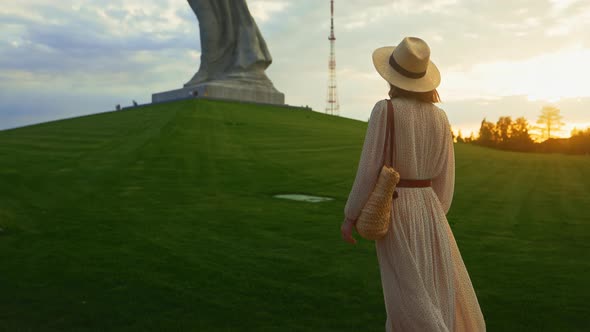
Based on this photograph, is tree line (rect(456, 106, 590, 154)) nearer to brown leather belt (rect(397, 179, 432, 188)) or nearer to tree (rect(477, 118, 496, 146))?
tree (rect(477, 118, 496, 146))

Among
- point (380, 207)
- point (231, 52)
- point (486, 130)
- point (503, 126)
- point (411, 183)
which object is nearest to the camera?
A: point (380, 207)

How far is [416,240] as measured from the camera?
383cm

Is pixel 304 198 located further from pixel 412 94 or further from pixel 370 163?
pixel 370 163

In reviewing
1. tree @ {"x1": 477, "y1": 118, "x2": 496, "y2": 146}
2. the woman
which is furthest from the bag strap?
tree @ {"x1": 477, "y1": 118, "x2": 496, "y2": 146}

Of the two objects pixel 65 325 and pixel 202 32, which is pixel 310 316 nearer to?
pixel 65 325

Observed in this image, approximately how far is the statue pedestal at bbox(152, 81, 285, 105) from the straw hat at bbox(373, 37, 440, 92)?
33.0 meters

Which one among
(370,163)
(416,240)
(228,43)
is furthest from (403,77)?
(228,43)

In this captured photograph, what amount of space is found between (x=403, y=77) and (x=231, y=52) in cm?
3649

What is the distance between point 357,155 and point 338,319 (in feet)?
51.7

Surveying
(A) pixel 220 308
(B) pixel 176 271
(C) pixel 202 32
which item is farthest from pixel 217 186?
(C) pixel 202 32

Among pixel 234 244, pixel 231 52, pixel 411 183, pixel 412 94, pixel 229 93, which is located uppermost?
pixel 231 52

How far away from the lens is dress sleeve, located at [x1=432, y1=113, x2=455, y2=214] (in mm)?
4172

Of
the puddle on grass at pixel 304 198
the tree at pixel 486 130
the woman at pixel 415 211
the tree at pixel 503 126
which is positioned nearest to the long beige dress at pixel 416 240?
the woman at pixel 415 211

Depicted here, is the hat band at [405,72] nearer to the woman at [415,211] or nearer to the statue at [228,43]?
the woman at [415,211]
